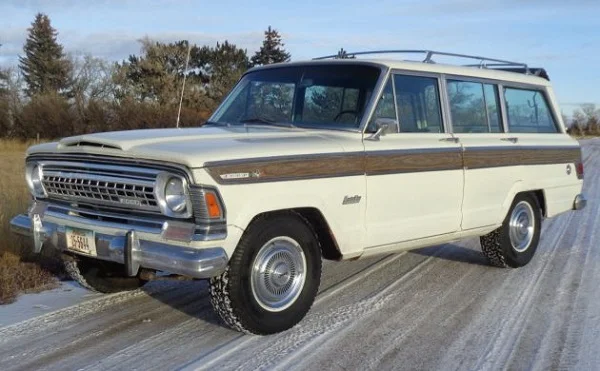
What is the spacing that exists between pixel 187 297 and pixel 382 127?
7.28 feet

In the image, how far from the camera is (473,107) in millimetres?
6809

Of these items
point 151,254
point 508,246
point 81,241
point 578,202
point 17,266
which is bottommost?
point 508,246

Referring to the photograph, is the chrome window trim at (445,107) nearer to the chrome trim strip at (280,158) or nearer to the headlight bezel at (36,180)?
the chrome trim strip at (280,158)

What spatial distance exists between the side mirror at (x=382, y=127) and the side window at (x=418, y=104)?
37 centimetres

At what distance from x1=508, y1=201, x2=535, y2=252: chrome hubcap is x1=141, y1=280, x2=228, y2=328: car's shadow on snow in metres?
3.28

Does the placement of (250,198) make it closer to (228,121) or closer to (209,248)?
(209,248)

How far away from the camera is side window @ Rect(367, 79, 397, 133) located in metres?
5.72

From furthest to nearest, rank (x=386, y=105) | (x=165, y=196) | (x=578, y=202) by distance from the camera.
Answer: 1. (x=578, y=202)
2. (x=386, y=105)
3. (x=165, y=196)

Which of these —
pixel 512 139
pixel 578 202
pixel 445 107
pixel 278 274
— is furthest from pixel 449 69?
pixel 278 274

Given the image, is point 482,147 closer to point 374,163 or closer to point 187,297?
point 374,163

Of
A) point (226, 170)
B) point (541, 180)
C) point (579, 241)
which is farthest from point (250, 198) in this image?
point (579, 241)

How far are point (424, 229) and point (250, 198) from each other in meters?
2.02

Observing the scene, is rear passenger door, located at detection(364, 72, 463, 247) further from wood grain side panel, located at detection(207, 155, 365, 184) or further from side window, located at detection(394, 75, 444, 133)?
wood grain side panel, located at detection(207, 155, 365, 184)

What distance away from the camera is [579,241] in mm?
8758
